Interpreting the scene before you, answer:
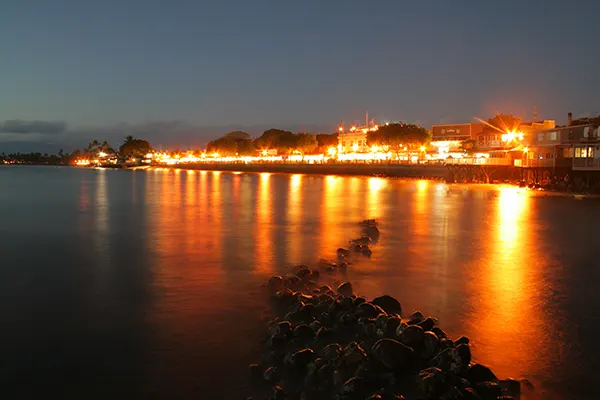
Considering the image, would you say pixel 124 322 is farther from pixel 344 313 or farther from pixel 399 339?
pixel 399 339

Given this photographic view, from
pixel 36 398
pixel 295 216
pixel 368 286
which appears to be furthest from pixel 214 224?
pixel 36 398

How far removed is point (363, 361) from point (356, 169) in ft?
351

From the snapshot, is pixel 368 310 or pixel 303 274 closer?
pixel 368 310

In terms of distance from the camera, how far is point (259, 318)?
1177cm

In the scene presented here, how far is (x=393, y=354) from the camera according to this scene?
7.93m

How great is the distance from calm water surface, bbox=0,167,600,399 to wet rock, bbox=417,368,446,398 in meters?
2.17

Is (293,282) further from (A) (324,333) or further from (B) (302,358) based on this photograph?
(B) (302,358)

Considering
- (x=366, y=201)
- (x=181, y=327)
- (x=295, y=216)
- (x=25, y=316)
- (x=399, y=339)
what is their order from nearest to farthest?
(x=399, y=339) < (x=181, y=327) < (x=25, y=316) < (x=295, y=216) < (x=366, y=201)

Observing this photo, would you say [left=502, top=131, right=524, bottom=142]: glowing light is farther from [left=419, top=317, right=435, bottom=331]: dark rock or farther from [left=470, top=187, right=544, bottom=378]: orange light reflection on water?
[left=419, top=317, right=435, bottom=331]: dark rock

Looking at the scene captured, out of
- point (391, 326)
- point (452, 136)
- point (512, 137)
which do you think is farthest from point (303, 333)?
point (452, 136)

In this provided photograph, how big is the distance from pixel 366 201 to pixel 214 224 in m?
19.7

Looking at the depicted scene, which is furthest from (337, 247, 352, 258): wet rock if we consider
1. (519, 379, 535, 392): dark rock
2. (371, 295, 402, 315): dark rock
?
(519, 379, 535, 392): dark rock

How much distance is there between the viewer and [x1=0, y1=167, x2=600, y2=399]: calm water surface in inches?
353

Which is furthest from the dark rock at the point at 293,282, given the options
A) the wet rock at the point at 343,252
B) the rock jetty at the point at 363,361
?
the wet rock at the point at 343,252
